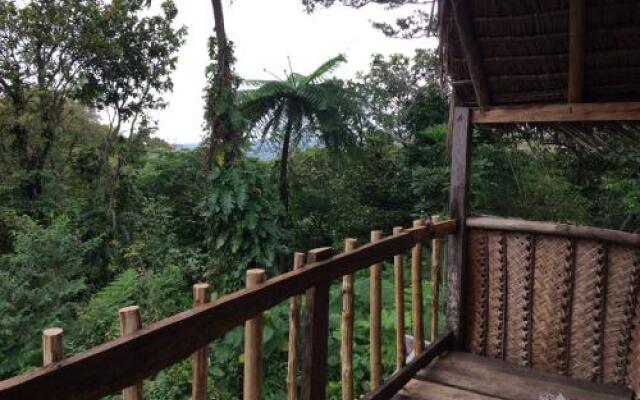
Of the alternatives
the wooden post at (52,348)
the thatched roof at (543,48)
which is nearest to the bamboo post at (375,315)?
the thatched roof at (543,48)

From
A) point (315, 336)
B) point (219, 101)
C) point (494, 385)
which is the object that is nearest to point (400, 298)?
point (494, 385)

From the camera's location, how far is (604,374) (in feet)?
9.04

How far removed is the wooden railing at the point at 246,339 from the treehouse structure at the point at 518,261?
1 centimetres

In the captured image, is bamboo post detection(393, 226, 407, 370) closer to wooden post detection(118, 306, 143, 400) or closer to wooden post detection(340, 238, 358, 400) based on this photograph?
wooden post detection(340, 238, 358, 400)

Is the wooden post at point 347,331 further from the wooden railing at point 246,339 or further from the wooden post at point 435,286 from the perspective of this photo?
the wooden post at point 435,286

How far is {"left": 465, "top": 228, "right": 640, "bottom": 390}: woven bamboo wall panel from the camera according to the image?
2684 millimetres

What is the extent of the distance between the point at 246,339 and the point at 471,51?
2.00 meters

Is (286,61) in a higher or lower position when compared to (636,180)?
higher

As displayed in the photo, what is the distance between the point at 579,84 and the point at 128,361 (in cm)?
253

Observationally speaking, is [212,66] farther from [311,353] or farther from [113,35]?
[311,353]

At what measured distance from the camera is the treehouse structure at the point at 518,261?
7.74ft

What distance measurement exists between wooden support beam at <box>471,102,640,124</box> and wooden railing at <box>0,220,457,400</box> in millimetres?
794

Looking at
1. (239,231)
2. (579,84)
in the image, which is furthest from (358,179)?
(579,84)

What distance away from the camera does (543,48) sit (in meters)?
2.64
